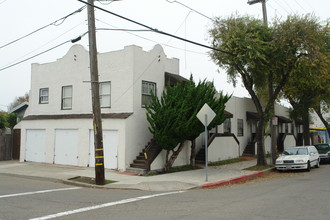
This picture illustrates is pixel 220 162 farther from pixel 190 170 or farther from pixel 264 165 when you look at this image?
pixel 190 170

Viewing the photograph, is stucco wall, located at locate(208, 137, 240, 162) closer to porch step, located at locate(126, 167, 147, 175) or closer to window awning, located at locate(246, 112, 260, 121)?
window awning, located at locate(246, 112, 260, 121)

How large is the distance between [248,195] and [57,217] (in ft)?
19.0

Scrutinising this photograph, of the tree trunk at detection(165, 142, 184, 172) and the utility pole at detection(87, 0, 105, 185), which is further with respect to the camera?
the tree trunk at detection(165, 142, 184, 172)

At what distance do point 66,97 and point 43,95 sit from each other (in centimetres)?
215

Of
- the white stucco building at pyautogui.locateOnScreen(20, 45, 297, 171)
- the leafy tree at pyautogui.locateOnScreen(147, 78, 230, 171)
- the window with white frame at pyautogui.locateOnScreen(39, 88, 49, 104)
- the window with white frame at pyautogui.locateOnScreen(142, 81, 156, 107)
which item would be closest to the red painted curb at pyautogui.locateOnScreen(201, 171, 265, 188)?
the leafy tree at pyautogui.locateOnScreen(147, 78, 230, 171)

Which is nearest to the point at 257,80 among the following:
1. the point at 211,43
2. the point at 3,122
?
the point at 211,43

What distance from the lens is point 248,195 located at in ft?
32.9

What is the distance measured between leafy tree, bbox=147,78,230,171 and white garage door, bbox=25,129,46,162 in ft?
24.2

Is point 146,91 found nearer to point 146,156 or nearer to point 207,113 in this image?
point 146,156

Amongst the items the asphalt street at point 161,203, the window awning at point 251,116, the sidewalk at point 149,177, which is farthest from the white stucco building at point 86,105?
the window awning at point 251,116

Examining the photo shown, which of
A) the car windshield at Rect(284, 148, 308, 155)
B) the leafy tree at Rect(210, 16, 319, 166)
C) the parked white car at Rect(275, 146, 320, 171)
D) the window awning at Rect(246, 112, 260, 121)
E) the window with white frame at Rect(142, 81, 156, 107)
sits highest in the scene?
the leafy tree at Rect(210, 16, 319, 166)

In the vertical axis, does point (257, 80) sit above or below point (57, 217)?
above

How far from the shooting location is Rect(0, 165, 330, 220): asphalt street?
7.29 m

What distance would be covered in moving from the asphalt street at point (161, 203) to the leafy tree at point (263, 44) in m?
7.18
